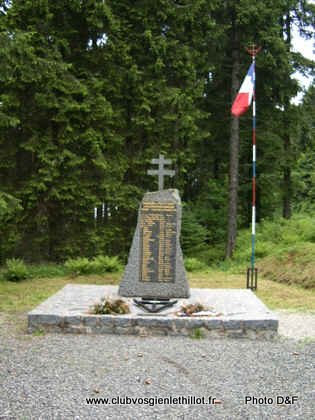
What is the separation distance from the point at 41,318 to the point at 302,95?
44.0ft

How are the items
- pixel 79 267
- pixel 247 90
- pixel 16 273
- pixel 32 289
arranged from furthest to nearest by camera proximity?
pixel 79 267
pixel 16 273
pixel 247 90
pixel 32 289

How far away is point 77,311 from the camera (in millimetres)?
6484

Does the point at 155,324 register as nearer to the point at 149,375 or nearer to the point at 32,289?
the point at 149,375

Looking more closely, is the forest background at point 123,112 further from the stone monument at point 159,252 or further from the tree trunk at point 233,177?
the stone monument at point 159,252

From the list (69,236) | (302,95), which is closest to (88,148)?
(69,236)

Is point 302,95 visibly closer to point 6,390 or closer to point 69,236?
point 69,236

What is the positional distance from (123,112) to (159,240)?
25.0 feet

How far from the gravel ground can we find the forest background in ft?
22.2

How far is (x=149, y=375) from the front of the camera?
4.50m

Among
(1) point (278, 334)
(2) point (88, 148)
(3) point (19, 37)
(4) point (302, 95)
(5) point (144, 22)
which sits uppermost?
(5) point (144, 22)

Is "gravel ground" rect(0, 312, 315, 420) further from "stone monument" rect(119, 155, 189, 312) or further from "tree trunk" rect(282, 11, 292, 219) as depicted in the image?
"tree trunk" rect(282, 11, 292, 219)

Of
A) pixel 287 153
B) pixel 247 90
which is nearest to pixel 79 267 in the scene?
pixel 247 90

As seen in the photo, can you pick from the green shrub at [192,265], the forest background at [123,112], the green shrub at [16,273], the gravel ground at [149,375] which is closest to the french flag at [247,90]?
the forest background at [123,112]

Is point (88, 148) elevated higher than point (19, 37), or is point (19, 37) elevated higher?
point (19, 37)
